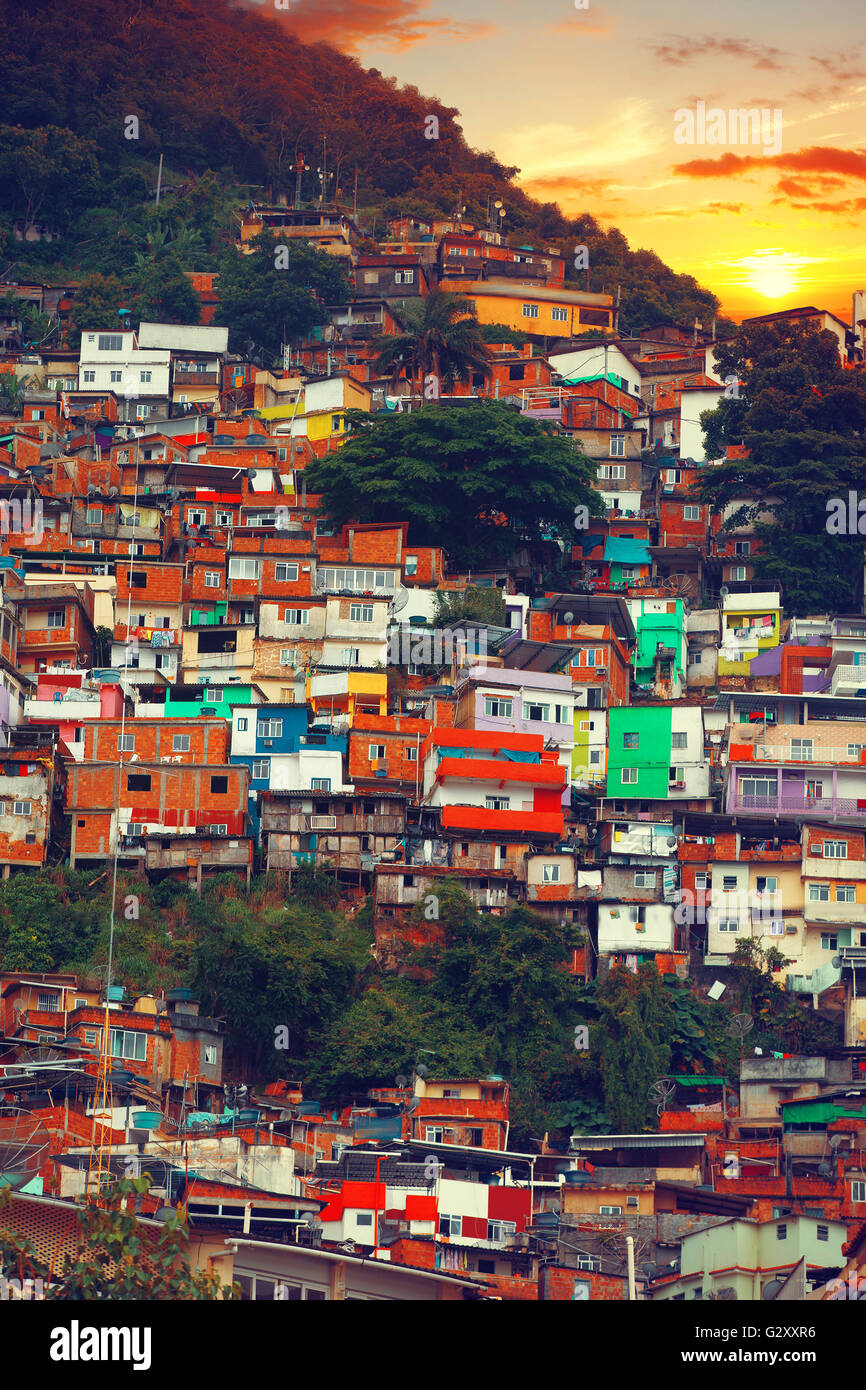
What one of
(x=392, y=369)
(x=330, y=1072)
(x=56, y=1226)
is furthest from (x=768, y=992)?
(x=392, y=369)

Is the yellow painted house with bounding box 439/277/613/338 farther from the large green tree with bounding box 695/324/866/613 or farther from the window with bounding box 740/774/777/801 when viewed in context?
the window with bounding box 740/774/777/801

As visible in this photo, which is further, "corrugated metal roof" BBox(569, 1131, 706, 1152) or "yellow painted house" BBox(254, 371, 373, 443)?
"yellow painted house" BBox(254, 371, 373, 443)

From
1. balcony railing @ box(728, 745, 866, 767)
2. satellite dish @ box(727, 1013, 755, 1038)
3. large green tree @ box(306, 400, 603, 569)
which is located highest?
large green tree @ box(306, 400, 603, 569)

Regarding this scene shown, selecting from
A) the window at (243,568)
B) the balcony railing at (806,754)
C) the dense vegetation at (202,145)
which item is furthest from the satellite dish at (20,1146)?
the dense vegetation at (202,145)

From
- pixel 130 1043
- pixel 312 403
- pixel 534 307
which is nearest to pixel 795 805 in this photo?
pixel 130 1043

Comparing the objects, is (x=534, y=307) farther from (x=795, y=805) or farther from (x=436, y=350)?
(x=795, y=805)

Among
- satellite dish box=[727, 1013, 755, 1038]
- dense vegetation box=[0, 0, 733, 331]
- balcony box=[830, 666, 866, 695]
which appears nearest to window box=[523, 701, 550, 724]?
balcony box=[830, 666, 866, 695]

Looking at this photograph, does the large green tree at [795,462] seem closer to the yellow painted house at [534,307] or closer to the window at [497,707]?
the window at [497,707]
